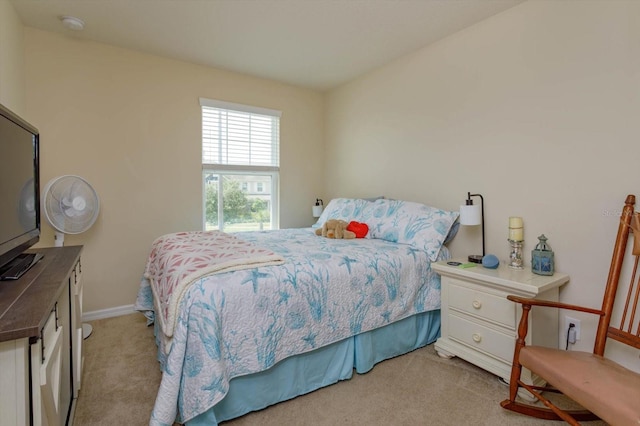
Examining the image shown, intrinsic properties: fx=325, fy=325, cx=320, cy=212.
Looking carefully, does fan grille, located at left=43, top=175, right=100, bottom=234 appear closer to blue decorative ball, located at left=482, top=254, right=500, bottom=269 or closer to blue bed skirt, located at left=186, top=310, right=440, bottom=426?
blue bed skirt, located at left=186, top=310, right=440, bottom=426

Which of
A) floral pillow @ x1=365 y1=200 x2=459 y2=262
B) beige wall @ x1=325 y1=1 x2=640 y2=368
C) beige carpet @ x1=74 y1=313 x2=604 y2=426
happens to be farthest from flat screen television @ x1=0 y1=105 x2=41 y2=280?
beige wall @ x1=325 y1=1 x2=640 y2=368

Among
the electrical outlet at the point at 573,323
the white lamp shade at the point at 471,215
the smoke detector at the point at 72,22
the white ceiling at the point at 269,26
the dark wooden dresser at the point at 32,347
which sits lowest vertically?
the electrical outlet at the point at 573,323

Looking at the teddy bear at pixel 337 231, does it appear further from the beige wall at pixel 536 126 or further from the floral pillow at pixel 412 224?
the beige wall at pixel 536 126

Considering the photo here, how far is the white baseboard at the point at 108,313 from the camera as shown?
2949 millimetres

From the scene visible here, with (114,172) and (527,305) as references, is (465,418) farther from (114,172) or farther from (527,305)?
(114,172)

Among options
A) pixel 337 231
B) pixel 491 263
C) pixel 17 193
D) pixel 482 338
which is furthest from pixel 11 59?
pixel 482 338

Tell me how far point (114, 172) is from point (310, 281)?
2.38m

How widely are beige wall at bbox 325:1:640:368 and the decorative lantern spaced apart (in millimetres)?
141

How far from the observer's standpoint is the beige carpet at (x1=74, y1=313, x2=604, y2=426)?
1.65 m

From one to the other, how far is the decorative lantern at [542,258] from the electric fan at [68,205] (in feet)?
10.6

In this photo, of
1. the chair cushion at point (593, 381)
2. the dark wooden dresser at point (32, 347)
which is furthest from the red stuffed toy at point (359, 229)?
the dark wooden dresser at point (32, 347)

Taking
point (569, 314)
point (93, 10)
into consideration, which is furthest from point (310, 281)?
point (93, 10)

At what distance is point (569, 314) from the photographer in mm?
2051

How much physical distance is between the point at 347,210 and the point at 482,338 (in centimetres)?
169
